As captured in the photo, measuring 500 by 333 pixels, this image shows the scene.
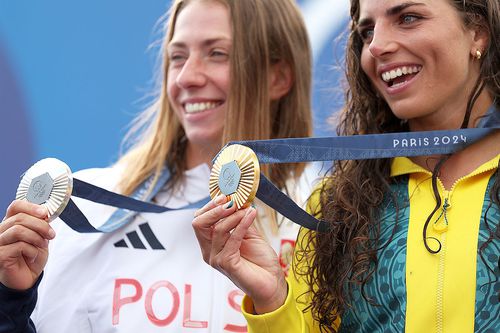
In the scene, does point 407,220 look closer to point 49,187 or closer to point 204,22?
point 49,187

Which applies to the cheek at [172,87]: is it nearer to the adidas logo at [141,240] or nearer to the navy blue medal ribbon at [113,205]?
the navy blue medal ribbon at [113,205]

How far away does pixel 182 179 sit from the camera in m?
3.21

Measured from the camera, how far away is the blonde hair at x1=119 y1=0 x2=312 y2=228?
313cm

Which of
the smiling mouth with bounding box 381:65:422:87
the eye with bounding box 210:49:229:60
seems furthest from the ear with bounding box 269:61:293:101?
the smiling mouth with bounding box 381:65:422:87

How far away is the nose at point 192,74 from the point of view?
10.2 ft

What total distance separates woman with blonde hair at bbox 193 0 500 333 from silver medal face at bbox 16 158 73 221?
40cm

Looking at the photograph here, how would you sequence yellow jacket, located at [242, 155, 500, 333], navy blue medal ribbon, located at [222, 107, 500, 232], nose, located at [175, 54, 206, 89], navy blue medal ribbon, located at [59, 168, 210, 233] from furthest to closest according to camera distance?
nose, located at [175, 54, 206, 89]
navy blue medal ribbon, located at [59, 168, 210, 233]
navy blue medal ribbon, located at [222, 107, 500, 232]
yellow jacket, located at [242, 155, 500, 333]

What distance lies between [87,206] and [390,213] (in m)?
1.10

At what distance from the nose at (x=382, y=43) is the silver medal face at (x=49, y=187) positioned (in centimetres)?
89

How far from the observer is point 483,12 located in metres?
2.50

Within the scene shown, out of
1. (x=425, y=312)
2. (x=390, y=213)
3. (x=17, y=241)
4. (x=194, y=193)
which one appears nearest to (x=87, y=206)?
(x=194, y=193)

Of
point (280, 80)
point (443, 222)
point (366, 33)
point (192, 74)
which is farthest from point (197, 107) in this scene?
point (443, 222)

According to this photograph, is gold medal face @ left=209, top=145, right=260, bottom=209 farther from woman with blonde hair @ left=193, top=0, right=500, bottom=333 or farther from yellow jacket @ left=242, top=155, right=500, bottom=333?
yellow jacket @ left=242, top=155, right=500, bottom=333

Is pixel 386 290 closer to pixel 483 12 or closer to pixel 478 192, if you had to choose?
pixel 478 192
